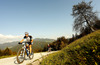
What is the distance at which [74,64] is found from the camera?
250cm

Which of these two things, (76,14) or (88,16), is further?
(76,14)

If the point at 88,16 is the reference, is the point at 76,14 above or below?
above

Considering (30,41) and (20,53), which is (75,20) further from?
(20,53)

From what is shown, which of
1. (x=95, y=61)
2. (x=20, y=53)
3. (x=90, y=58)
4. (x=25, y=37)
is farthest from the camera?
(x=25, y=37)

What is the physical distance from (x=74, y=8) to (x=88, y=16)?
5.10 metres

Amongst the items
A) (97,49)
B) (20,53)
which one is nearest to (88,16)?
(97,49)

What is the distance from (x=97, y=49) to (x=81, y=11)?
20129mm

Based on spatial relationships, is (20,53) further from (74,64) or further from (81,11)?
(81,11)

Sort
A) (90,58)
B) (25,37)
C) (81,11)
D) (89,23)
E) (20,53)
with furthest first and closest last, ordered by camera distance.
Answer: (81,11)
(89,23)
(25,37)
(20,53)
(90,58)

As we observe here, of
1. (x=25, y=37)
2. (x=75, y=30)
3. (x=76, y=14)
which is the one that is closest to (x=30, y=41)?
(x=25, y=37)

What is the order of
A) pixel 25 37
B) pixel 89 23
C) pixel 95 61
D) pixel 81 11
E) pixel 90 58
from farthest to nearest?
pixel 81 11 → pixel 89 23 → pixel 25 37 → pixel 90 58 → pixel 95 61

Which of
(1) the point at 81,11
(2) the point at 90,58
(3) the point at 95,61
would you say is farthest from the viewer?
(1) the point at 81,11

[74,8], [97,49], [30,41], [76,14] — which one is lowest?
[97,49]

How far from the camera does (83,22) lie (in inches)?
752
